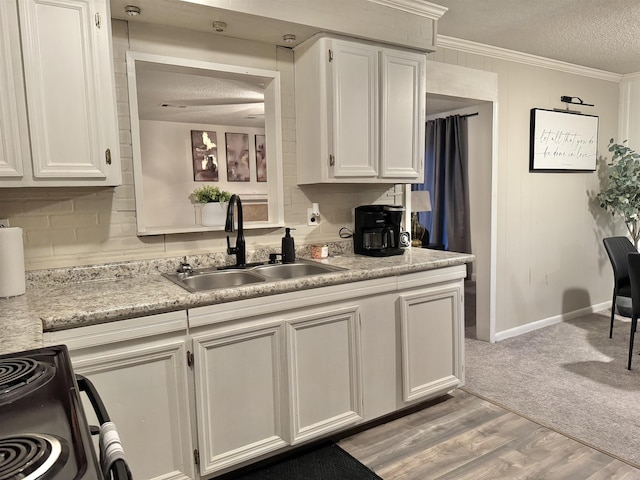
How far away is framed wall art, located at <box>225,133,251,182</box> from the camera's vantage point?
22.3 ft

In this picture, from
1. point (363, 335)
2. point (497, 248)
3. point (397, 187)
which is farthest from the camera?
point (497, 248)

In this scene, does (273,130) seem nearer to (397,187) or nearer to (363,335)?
(397,187)

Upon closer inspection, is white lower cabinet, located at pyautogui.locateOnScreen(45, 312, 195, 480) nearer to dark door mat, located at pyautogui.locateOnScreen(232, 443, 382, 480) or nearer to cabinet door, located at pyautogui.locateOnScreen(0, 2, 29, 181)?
dark door mat, located at pyautogui.locateOnScreen(232, 443, 382, 480)

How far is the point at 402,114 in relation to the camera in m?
2.75

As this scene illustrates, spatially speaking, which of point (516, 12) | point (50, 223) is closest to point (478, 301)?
point (516, 12)

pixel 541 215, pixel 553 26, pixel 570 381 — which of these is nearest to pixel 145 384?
pixel 570 381

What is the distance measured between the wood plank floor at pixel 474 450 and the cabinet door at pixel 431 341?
0.18 meters

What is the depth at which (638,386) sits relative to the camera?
9.68ft

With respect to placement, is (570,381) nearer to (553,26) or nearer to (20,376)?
(553,26)

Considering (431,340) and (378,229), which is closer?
(431,340)

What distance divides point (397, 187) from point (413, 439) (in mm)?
1683

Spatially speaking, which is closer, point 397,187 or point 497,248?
point 397,187

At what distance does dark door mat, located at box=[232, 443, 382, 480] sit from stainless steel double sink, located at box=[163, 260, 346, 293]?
917 millimetres

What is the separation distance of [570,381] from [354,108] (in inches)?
93.6
